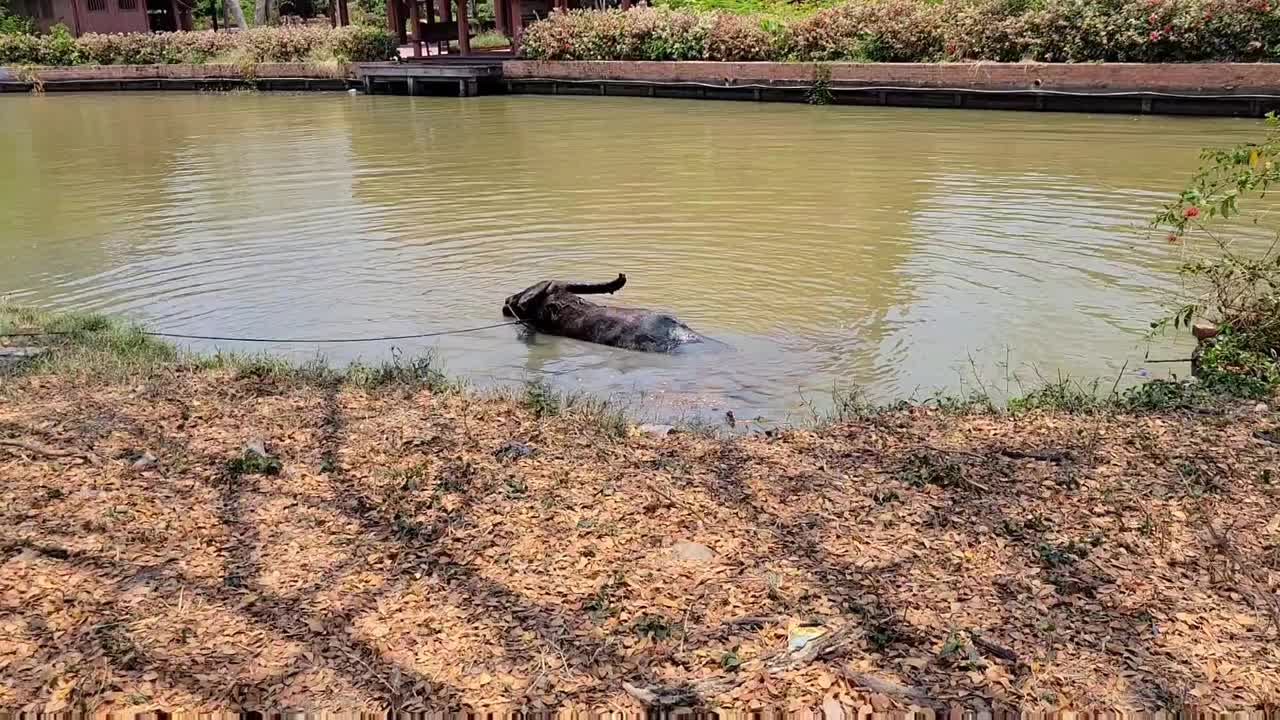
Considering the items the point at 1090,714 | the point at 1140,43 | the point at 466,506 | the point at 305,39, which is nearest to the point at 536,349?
the point at 466,506

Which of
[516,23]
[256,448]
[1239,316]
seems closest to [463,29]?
[516,23]

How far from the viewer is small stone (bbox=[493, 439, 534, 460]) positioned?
174 inches

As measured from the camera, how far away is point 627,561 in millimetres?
3455

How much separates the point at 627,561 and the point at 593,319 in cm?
418

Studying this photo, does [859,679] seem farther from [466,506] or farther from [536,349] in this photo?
[536,349]

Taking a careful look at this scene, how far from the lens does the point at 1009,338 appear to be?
7344 millimetres

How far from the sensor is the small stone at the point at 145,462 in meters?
4.21

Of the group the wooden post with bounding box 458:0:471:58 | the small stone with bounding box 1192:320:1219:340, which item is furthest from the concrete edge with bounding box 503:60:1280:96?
the small stone with bounding box 1192:320:1219:340

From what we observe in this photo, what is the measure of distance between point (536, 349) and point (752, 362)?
1542 mm

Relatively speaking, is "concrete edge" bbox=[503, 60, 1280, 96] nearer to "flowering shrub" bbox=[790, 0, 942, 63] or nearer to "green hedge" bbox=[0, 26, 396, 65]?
"flowering shrub" bbox=[790, 0, 942, 63]

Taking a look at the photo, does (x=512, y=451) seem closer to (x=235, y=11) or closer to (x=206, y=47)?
(x=206, y=47)

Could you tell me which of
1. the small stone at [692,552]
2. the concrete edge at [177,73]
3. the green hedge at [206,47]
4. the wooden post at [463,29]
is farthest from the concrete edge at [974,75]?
the small stone at [692,552]

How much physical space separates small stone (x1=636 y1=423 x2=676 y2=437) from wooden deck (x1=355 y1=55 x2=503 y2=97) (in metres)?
24.0

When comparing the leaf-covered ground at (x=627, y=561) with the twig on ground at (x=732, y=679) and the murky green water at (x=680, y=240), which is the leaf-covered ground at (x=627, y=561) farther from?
the murky green water at (x=680, y=240)
